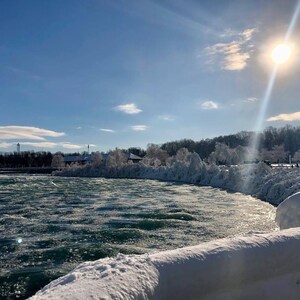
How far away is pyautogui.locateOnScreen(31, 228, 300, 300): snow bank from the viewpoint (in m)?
3.19

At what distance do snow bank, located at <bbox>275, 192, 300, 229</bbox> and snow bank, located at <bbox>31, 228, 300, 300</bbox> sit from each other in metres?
2.38

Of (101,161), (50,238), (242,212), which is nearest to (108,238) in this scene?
(50,238)

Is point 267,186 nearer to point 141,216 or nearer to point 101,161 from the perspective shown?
point 141,216

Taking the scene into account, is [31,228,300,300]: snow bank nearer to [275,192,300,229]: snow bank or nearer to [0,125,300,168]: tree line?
[275,192,300,229]: snow bank

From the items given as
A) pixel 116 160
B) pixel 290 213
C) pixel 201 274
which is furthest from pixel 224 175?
pixel 116 160

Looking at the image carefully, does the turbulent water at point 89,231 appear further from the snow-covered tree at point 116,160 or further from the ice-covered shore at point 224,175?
the snow-covered tree at point 116,160

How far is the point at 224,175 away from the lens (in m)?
51.6

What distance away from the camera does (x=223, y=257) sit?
3893 mm

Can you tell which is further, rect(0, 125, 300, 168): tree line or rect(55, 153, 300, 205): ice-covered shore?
rect(0, 125, 300, 168): tree line

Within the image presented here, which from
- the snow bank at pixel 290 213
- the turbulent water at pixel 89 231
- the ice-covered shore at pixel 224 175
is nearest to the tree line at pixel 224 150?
the ice-covered shore at pixel 224 175

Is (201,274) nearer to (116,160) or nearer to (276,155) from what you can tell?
(116,160)

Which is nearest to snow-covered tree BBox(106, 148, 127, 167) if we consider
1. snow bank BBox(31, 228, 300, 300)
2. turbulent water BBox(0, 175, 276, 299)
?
turbulent water BBox(0, 175, 276, 299)

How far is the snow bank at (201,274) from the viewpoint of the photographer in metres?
3.19

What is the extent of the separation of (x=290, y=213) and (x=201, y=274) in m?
3.77
